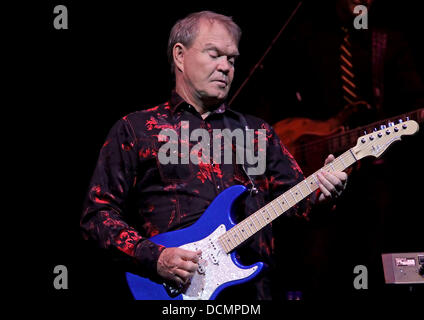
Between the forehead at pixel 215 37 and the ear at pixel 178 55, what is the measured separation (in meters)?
0.13

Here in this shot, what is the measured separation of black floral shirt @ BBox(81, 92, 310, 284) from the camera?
7.84 feet

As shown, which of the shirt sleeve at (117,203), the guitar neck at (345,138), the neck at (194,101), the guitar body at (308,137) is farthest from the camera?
the guitar body at (308,137)

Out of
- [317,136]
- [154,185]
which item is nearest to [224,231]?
[154,185]

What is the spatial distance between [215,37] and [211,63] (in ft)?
0.49

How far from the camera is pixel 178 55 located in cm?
283

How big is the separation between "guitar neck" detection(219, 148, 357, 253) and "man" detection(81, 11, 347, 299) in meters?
0.05

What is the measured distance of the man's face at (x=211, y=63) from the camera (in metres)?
2.63

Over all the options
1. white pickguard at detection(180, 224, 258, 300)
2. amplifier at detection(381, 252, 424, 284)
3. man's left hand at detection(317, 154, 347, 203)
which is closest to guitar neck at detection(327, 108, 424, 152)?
man's left hand at detection(317, 154, 347, 203)

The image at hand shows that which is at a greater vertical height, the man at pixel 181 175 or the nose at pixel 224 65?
the nose at pixel 224 65

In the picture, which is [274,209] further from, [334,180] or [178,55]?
[178,55]

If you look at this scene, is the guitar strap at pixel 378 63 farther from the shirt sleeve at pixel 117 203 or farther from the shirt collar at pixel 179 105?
the shirt sleeve at pixel 117 203

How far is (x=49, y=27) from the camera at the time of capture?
317 cm

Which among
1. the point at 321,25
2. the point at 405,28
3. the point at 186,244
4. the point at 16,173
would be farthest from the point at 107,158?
the point at 405,28

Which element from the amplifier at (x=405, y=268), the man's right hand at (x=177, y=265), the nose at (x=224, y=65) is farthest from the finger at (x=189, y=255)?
the nose at (x=224, y=65)
